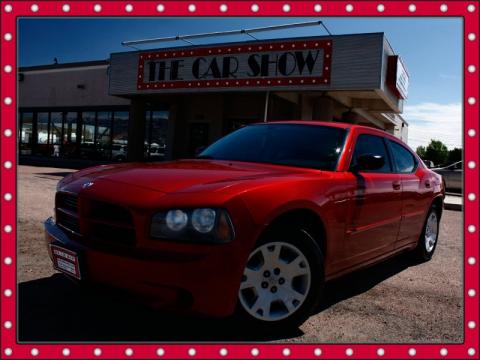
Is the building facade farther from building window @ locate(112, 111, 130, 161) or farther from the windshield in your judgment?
the windshield

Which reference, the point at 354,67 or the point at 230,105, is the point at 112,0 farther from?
the point at 230,105

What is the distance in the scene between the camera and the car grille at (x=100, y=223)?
94.7 inches

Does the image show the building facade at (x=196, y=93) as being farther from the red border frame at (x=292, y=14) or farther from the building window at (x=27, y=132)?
the red border frame at (x=292, y=14)

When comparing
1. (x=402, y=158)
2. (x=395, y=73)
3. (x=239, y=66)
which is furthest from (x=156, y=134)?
(x=402, y=158)

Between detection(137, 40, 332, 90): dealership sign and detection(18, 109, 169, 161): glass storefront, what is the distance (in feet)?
10.8

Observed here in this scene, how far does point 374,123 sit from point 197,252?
72.7 feet

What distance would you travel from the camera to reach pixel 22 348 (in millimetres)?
2000

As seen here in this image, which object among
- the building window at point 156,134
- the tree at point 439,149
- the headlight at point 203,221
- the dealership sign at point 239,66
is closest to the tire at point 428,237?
the tree at point 439,149

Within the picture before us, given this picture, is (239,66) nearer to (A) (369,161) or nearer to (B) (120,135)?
(B) (120,135)

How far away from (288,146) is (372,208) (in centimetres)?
84

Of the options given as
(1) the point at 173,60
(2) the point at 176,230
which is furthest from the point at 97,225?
(1) the point at 173,60

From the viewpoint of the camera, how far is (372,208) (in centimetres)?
345

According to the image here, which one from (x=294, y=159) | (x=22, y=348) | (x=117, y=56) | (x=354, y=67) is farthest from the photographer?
(x=117, y=56)

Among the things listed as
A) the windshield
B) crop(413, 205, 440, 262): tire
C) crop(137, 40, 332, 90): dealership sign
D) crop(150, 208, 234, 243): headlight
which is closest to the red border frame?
crop(150, 208, 234, 243): headlight
